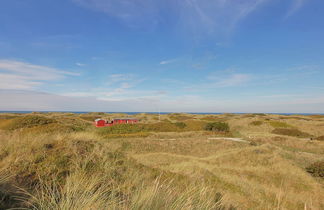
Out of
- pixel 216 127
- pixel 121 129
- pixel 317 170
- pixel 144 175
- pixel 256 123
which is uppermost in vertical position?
pixel 144 175

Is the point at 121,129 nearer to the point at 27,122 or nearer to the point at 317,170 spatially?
→ the point at 27,122

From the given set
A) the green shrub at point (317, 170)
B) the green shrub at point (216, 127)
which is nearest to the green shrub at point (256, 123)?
the green shrub at point (216, 127)

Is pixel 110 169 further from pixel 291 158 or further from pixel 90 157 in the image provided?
pixel 291 158

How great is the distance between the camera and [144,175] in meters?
5.93

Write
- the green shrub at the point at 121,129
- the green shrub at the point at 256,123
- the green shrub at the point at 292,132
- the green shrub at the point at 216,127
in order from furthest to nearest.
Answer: the green shrub at the point at 256,123 < the green shrub at the point at 216,127 < the green shrub at the point at 292,132 < the green shrub at the point at 121,129

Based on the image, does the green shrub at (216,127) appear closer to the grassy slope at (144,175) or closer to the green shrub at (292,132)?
the grassy slope at (144,175)

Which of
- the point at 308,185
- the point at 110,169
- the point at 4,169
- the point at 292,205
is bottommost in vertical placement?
the point at 308,185

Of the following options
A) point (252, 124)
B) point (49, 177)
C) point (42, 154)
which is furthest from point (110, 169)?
point (252, 124)

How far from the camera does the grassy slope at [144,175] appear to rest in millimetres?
3033

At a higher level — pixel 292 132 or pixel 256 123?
pixel 256 123

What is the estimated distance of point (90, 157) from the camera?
590cm

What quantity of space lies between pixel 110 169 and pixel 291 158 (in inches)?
744

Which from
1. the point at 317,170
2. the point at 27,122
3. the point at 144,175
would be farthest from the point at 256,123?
the point at 27,122

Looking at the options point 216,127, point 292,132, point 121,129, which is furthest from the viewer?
point 216,127
